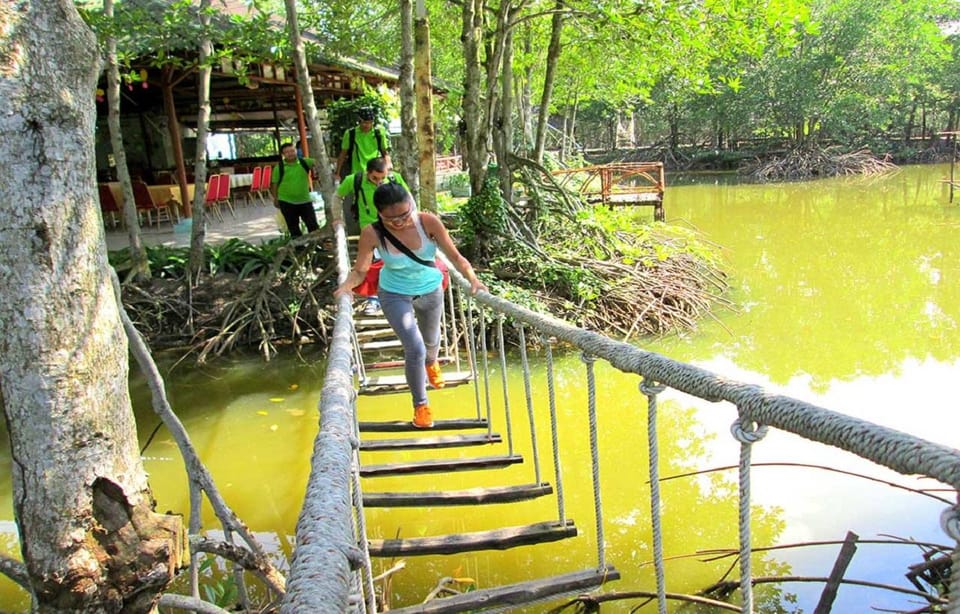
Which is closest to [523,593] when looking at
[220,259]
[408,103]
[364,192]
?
[364,192]

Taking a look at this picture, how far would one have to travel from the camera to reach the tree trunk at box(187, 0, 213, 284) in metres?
6.02

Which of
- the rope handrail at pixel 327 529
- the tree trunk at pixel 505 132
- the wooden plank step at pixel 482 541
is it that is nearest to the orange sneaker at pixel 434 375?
the wooden plank step at pixel 482 541

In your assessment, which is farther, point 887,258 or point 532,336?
point 887,258

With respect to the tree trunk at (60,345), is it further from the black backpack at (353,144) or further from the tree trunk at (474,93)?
the tree trunk at (474,93)

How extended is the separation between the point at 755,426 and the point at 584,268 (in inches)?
238

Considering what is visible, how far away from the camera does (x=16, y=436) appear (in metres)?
1.42

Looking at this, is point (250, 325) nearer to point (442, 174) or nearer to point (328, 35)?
point (328, 35)

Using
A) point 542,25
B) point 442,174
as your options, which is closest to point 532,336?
point 542,25

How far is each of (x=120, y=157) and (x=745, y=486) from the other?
6.63 metres

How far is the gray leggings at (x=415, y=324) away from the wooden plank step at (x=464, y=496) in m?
0.54

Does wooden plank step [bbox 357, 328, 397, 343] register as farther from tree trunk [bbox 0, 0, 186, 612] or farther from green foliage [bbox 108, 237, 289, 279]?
tree trunk [bbox 0, 0, 186, 612]

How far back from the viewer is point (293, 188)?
20.8 feet

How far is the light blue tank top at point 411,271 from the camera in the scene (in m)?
2.72

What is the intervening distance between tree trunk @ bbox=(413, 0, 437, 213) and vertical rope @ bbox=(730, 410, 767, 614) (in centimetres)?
492
